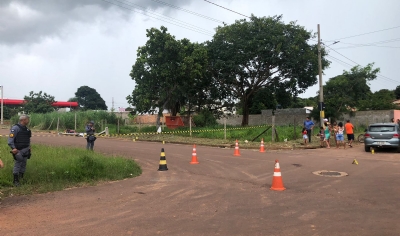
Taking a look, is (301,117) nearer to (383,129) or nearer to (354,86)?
(354,86)

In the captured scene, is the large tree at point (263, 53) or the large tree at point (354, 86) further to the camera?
the large tree at point (354, 86)

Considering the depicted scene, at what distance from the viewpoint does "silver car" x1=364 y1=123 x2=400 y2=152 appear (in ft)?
53.3

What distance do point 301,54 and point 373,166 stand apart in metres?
21.7

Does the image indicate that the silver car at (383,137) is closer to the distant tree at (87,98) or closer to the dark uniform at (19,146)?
the dark uniform at (19,146)

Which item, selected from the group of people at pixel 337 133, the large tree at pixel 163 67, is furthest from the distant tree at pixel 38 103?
the group of people at pixel 337 133

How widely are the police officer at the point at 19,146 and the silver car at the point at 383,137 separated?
15281 mm

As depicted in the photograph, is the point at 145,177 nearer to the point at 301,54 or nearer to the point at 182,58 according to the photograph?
the point at 182,58

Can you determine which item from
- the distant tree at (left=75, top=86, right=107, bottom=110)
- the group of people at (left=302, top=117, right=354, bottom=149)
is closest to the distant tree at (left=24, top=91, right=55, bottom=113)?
the distant tree at (left=75, top=86, right=107, bottom=110)

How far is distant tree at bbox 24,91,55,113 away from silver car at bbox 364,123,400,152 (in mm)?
43605

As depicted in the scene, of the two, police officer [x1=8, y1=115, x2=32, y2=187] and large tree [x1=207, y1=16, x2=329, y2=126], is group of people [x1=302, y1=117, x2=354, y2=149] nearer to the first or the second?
large tree [x1=207, y1=16, x2=329, y2=126]

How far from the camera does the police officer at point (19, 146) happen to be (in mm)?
7659

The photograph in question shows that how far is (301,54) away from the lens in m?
31.9

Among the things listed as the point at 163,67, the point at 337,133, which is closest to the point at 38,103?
the point at 163,67

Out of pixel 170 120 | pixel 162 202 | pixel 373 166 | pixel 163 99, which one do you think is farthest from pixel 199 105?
pixel 162 202
